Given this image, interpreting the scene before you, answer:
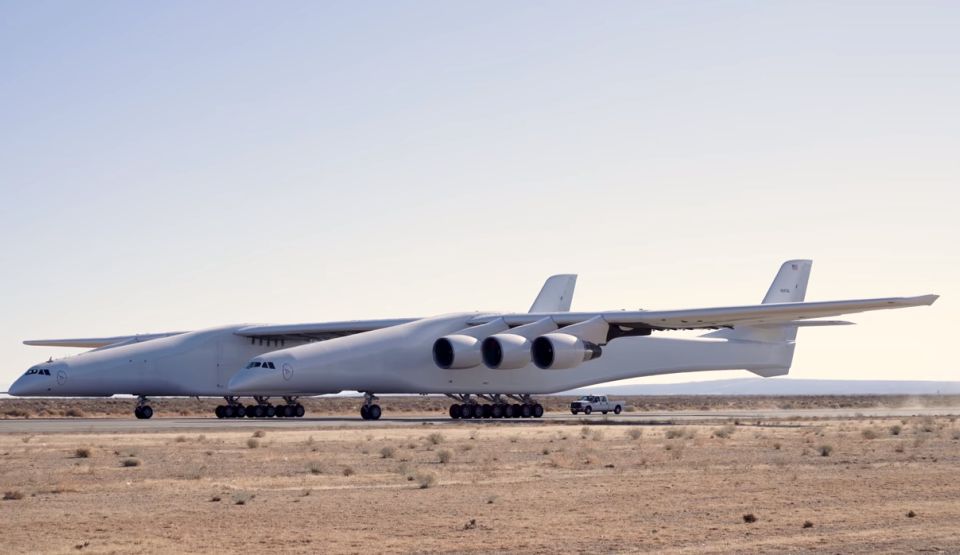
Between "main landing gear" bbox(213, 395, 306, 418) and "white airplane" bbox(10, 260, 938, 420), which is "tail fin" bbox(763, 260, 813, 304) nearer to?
"white airplane" bbox(10, 260, 938, 420)

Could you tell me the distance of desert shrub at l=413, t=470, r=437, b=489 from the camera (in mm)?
18453

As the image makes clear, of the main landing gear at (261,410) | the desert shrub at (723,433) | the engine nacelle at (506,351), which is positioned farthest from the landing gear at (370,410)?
the desert shrub at (723,433)

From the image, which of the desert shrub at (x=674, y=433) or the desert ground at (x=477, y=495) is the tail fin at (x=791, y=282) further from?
the desert ground at (x=477, y=495)

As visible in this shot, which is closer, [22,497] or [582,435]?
[22,497]

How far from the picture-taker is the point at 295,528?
13711 mm

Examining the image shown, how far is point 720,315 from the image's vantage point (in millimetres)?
42500

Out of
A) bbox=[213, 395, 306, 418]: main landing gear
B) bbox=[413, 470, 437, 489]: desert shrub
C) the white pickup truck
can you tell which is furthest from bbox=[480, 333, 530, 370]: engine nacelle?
bbox=[413, 470, 437, 489]: desert shrub

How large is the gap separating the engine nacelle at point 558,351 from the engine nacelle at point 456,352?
217 cm

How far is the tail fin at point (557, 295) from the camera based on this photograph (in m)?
52.9

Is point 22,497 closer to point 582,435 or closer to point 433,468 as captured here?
point 433,468

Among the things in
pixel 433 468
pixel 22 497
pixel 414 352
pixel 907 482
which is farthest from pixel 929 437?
pixel 22 497

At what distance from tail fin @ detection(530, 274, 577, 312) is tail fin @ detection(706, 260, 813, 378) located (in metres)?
6.19

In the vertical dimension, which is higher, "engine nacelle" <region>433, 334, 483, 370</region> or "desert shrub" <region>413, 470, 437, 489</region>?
"engine nacelle" <region>433, 334, 483, 370</region>

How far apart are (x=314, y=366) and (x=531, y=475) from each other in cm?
2351
